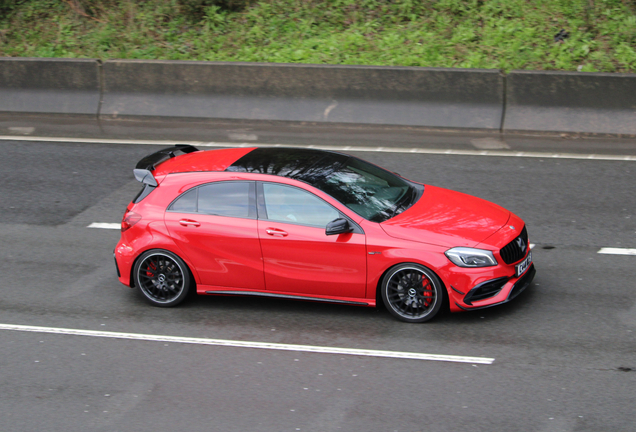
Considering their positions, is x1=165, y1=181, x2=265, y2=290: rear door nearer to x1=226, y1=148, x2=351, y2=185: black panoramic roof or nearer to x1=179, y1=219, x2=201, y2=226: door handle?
x1=179, y1=219, x2=201, y2=226: door handle

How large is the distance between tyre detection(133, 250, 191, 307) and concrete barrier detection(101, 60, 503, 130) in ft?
23.0

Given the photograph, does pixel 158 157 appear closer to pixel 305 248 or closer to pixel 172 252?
pixel 172 252

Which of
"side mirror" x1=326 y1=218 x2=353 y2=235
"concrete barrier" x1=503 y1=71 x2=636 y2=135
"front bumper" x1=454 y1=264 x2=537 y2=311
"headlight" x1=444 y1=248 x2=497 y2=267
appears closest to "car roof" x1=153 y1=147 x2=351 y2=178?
"side mirror" x1=326 y1=218 x2=353 y2=235

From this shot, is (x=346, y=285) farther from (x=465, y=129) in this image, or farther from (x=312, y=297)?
(x=465, y=129)

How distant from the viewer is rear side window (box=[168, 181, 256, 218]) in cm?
770

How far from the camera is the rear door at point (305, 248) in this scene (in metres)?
7.33

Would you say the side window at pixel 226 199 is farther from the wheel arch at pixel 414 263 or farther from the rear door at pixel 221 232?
the wheel arch at pixel 414 263

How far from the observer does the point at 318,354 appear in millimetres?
6926

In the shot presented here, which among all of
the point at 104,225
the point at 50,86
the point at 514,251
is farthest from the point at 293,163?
the point at 50,86

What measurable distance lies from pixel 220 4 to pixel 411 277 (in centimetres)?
1227

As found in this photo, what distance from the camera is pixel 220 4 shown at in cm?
1770

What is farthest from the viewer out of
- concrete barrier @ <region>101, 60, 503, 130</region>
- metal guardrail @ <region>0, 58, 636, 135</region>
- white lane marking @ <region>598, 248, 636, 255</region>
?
concrete barrier @ <region>101, 60, 503, 130</region>

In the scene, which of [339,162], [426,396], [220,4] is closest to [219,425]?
[426,396]

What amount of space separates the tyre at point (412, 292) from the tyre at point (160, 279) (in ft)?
7.01
